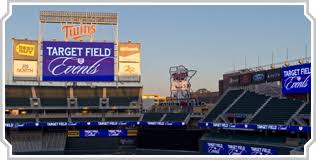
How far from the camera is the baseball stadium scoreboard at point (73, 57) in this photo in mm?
33812

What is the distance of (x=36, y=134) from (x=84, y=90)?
5784mm

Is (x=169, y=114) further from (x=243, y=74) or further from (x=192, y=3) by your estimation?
(x=192, y=3)

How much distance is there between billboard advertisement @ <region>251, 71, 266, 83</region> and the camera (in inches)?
1130

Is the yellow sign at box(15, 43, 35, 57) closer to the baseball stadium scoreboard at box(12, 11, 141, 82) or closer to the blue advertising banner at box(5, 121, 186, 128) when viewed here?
the baseball stadium scoreboard at box(12, 11, 141, 82)

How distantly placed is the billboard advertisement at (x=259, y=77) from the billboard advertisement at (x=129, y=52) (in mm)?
11167

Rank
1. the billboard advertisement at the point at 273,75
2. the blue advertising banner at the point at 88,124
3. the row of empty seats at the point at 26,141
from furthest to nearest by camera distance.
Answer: the blue advertising banner at the point at 88,124 → the row of empty seats at the point at 26,141 → the billboard advertisement at the point at 273,75

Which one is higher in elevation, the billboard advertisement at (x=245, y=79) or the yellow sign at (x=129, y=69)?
the yellow sign at (x=129, y=69)

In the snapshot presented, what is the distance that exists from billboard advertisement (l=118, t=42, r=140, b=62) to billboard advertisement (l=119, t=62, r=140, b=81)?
45 cm

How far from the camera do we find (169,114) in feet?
111

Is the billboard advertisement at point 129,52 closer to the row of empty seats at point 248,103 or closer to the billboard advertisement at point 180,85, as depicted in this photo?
the billboard advertisement at point 180,85

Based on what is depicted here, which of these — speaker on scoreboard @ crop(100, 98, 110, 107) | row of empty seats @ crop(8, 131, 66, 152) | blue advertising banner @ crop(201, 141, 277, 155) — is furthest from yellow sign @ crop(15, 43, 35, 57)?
blue advertising banner @ crop(201, 141, 277, 155)

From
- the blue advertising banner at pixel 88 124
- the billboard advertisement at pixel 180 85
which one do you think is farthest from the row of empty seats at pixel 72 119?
the billboard advertisement at pixel 180 85

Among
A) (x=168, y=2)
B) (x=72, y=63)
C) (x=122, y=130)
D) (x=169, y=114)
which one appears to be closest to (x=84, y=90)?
(x=72, y=63)

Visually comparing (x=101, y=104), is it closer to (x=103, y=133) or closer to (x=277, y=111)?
(x=103, y=133)
